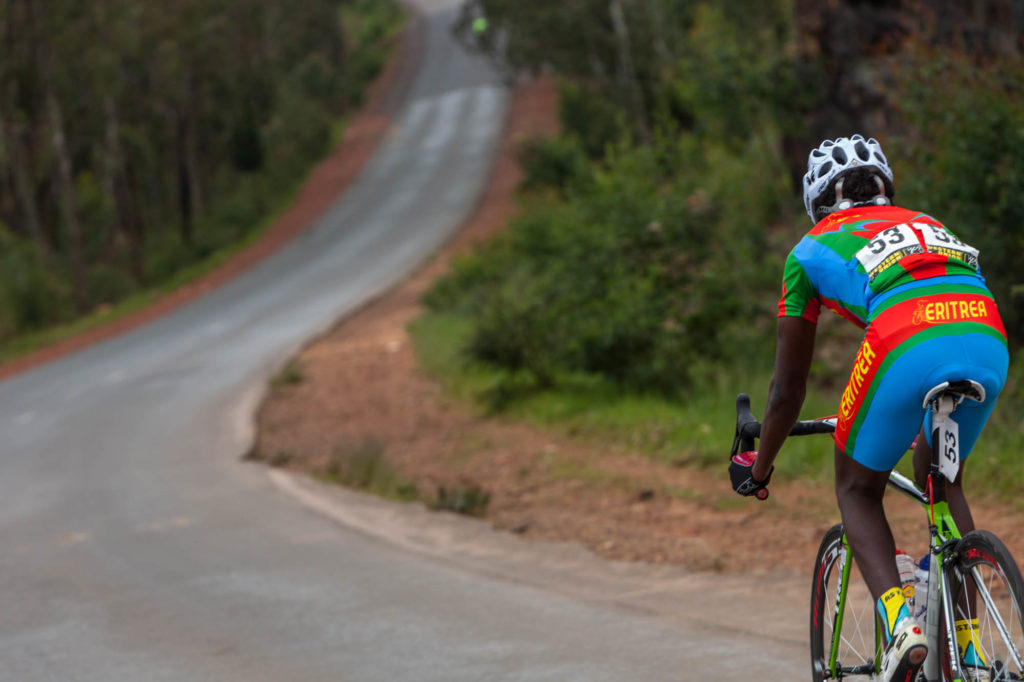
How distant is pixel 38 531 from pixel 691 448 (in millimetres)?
5378

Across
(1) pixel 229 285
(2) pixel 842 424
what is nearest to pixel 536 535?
(2) pixel 842 424

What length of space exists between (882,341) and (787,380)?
0.31 m

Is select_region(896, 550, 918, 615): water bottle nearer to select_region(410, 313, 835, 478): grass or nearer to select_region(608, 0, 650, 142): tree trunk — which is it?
select_region(410, 313, 835, 478): grass

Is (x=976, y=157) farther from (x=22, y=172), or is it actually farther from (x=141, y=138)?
(x=141, y=138)

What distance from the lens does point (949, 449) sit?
320 cm

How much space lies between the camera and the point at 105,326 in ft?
101

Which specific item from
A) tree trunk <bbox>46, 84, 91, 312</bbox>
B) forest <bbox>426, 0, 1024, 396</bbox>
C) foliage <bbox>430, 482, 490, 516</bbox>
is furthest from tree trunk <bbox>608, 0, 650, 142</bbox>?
foliage <bbox>430, 482, 490, 516</bbox>

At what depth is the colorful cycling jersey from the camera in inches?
129

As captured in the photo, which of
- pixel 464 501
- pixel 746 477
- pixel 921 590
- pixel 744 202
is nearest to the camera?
pixel 921 590

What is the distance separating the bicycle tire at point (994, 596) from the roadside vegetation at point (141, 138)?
2972cm

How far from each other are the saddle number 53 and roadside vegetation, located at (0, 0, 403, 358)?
97.4 feet

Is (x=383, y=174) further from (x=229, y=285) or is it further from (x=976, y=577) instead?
(x=976, y=577)

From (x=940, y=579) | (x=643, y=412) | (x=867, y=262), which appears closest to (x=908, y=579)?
(x=940, y=579)

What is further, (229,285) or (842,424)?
(229,285)
